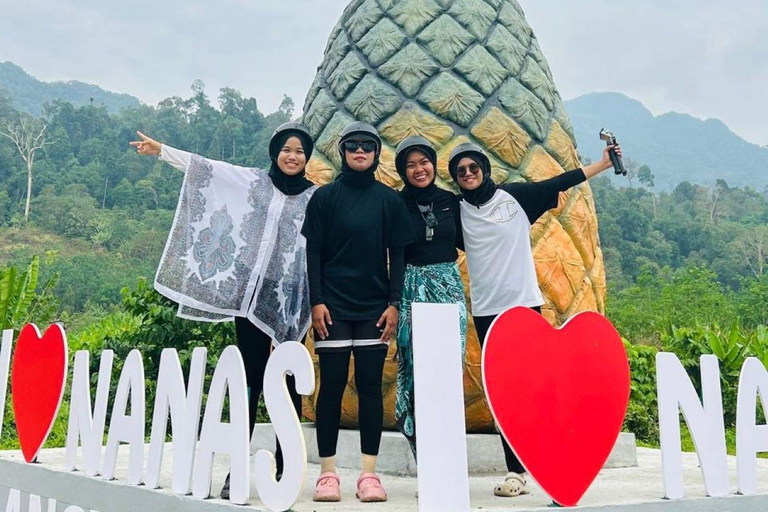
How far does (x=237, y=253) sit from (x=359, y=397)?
857mm

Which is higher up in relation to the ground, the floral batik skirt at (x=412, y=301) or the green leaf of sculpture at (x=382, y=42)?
the green leaf of sculpture at (x=382, y=42)

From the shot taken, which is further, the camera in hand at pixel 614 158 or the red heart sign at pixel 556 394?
the camera in hand at pixel 614 158

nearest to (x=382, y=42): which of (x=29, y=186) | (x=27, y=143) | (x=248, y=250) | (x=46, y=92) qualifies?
(x=248, y=250)

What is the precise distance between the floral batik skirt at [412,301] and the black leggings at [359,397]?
0.13m

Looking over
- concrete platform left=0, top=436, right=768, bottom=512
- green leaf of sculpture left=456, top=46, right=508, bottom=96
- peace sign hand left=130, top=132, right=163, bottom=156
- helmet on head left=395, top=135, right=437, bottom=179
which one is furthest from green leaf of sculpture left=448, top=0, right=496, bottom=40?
concrete platform left=0, top=436, right=768, bottom=512

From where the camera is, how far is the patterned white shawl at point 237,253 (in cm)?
350

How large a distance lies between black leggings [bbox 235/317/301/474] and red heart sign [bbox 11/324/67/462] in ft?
2.93

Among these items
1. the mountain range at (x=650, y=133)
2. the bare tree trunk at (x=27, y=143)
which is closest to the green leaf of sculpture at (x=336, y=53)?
the bare tree trunk at (x=27, y=143)

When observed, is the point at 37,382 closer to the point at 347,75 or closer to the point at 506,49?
the point at 347,75

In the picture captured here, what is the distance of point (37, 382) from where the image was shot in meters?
3.99

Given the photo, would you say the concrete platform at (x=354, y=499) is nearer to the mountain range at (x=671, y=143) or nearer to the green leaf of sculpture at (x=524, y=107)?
the green leaf of sculpture at (x=524, y=107)

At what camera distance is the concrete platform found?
292 cm

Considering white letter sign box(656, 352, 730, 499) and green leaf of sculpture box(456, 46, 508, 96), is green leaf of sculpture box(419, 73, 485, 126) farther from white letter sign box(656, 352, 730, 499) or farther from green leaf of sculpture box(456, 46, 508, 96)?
white letter sign box(656, 352, 730, 499)

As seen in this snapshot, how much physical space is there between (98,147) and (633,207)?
29356 mm
